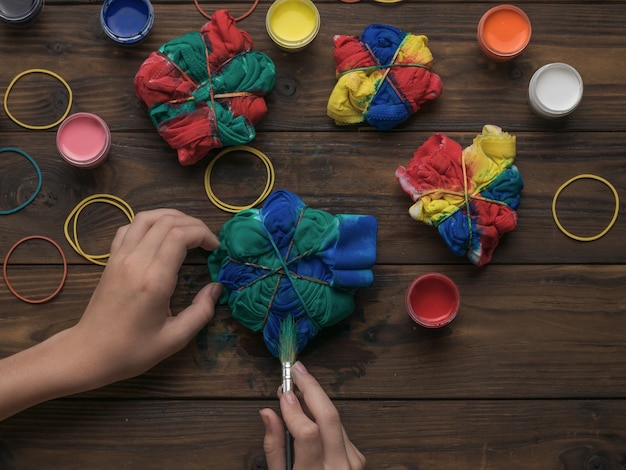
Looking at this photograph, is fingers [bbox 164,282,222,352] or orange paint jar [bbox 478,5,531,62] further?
orange paint jar [bbox 478,5,531,62]

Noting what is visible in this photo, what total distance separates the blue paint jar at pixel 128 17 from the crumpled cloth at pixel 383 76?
385 mm

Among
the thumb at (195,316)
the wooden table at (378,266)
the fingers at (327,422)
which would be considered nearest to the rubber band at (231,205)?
the wooden table at (378,266)

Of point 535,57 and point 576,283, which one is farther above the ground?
point 535,57

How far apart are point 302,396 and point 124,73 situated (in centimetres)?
73

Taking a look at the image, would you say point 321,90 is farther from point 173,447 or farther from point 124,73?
point 173,447

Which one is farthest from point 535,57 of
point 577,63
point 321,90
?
point 321,90

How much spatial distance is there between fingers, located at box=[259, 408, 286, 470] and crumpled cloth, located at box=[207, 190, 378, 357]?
133 mm

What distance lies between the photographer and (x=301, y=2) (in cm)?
142

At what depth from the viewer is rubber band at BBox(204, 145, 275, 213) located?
4.63 ft

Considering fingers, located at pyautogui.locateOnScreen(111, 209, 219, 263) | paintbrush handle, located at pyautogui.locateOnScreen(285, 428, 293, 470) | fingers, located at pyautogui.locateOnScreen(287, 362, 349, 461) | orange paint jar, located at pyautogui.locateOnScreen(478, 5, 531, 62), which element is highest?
orange paint jar, located at pyautogui.locateOnScreen(478, 5, 531, 62)

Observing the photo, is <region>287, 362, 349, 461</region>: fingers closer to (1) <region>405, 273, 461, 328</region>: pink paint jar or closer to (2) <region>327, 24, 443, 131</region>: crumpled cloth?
(1) <region>405, 273, 461, 328</region>: pink paint jar

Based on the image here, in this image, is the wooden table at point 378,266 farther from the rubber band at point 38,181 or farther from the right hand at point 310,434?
the right hand at point 310,434

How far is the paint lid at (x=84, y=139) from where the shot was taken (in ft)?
4.50

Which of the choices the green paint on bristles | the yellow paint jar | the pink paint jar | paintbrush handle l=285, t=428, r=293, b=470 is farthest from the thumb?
the yellow paint jar
